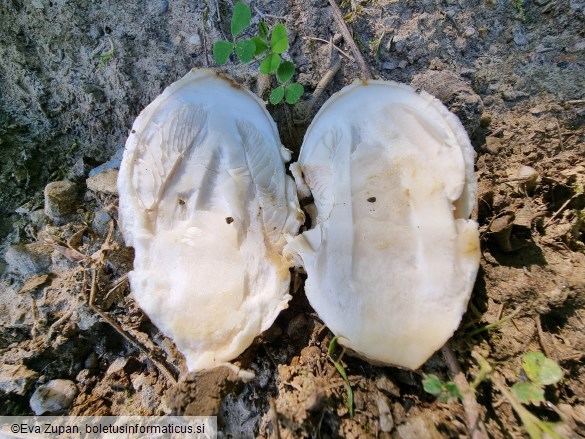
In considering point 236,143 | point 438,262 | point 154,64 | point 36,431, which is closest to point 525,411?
point 438,262

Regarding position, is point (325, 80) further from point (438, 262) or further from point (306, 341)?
point (306, 341)

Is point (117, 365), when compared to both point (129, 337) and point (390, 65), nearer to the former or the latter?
point (129, 337)

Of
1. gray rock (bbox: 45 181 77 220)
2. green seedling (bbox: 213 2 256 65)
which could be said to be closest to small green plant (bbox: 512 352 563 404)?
green seedling (bbox: 213 2 256 65)

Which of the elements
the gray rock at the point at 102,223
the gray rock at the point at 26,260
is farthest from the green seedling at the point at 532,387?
the gray rock at the point at 26,260

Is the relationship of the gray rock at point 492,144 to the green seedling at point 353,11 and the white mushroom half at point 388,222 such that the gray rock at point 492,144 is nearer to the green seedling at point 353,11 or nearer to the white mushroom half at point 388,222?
the white mushroom half at point 388,222

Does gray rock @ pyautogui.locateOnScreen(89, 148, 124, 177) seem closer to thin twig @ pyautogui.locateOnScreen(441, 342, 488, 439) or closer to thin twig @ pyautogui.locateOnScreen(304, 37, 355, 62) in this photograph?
thin twig @ pyautogui.locateOnScreen(304, 37, 355, 62)

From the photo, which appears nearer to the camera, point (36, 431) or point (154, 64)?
point (36, 431)

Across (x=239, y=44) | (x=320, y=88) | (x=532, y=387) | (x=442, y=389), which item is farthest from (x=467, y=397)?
(x=239, y=44)
